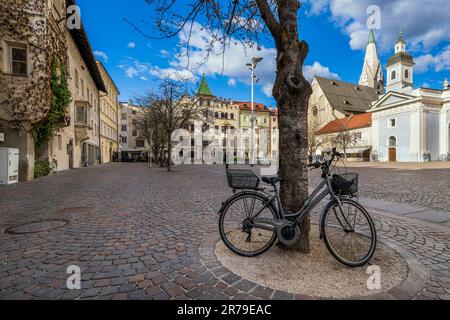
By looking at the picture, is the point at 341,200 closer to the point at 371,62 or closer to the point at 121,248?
the point at 121,248

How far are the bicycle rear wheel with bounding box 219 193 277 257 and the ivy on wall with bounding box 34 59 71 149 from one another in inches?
571

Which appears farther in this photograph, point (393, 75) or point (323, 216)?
point (393, 75)

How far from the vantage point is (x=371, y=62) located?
81.7 metres

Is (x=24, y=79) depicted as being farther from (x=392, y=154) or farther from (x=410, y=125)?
(x=392, y=154)

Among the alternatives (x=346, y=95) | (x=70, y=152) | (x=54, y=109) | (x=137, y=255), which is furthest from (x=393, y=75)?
(x=137, y=255)

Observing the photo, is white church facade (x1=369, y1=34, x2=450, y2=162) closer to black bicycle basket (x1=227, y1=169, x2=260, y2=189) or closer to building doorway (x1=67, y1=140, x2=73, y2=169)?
black bicycle basket (x1=227, y1=169, x2=260, y2=189)

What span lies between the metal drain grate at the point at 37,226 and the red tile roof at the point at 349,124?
162 ft

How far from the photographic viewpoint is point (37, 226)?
15.3 ft

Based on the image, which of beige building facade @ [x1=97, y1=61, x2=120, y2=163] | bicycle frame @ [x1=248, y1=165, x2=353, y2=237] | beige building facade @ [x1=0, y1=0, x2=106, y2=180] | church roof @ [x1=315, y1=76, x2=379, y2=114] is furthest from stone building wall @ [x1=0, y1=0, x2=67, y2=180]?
church roof @ [x1=315, y1=76, x2=379, y2=114]

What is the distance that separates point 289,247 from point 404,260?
1.43 metres

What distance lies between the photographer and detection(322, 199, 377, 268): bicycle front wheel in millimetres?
2857

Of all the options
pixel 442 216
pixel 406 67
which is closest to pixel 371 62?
pixel 406 67

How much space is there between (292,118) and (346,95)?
68448 millimetres

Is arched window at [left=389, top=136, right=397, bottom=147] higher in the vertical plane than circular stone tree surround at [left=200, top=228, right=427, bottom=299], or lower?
higher
